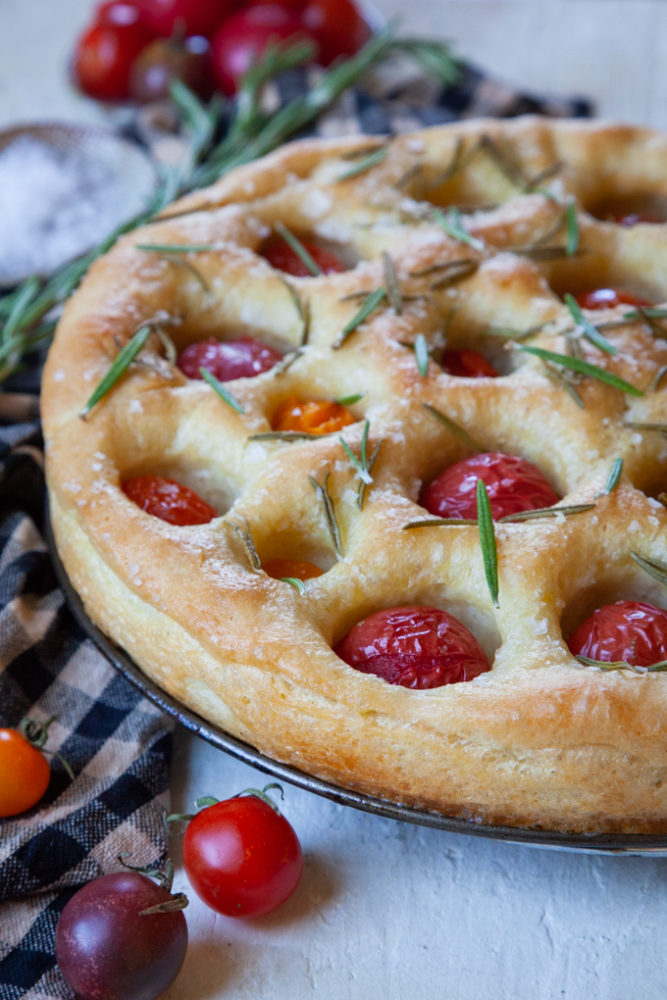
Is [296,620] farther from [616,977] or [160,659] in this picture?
[616,977]

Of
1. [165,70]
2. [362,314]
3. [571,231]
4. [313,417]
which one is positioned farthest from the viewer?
[165,70]

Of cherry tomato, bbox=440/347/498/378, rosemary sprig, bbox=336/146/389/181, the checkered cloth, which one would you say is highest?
rosemary sprig, bbox=336/146/389/181

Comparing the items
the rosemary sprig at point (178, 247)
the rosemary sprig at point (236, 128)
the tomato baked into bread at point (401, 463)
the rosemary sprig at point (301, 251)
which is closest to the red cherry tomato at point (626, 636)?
the tomato baked into bread at point (401, 463)

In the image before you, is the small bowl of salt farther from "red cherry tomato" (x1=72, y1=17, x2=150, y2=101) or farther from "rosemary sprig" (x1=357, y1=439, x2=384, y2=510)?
"rosemary sprig" (x1=357, y1=439, x2=384, y2=510)

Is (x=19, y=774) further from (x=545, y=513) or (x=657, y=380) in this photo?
(x=657, y=380)

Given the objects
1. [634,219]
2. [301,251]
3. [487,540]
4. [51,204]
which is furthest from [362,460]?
[51,204]

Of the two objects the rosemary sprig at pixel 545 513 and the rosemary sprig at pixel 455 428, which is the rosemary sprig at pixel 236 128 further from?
the rosemary sprig at pixel 545 513

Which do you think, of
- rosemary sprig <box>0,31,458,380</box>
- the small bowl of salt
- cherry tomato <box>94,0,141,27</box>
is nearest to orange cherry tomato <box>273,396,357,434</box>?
rosemary sprig <box>0,31,458,380</box>
